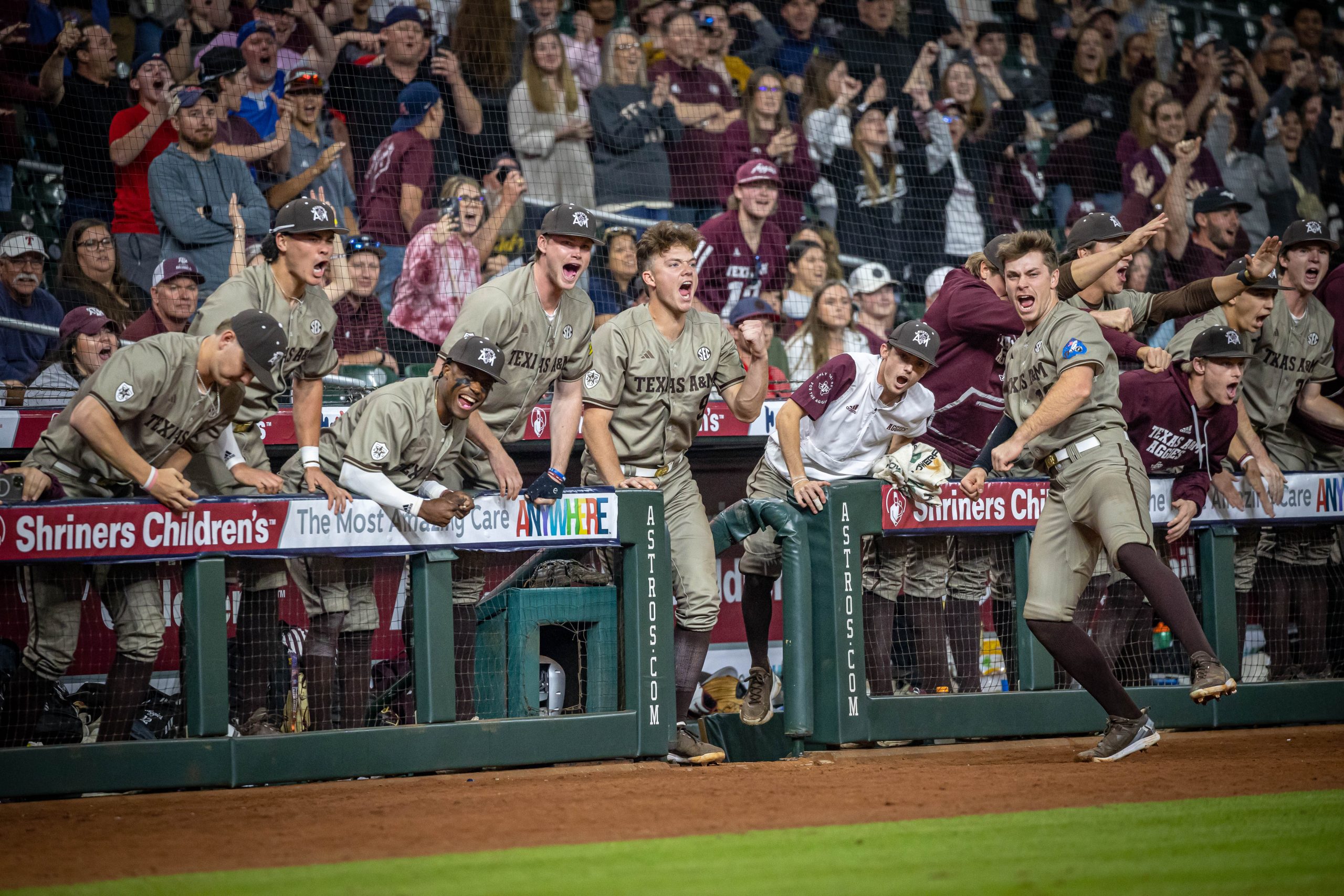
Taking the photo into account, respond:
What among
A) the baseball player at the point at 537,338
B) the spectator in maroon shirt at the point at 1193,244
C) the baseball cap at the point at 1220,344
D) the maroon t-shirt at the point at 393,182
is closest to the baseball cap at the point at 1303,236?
the baseball cap at the point at 1220,344

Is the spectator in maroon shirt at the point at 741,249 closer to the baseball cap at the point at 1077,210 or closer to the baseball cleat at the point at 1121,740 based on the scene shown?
the baseball cap at the point at 1077,210

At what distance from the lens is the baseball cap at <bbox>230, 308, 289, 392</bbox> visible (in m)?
5.01

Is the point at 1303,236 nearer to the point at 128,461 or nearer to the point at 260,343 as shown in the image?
the point at 260,343

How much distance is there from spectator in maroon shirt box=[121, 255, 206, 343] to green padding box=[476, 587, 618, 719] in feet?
8.35

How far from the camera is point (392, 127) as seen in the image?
908cm

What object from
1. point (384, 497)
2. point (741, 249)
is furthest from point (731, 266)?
point (384, 497)

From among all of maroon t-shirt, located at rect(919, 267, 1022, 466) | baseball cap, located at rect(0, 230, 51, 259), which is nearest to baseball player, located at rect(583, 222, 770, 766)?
maroon t-shirt, located at rect(919, 267, 1022, 466)

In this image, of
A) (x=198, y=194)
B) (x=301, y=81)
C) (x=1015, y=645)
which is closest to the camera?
(x=1015, y=645)

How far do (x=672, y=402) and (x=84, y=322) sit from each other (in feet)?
10.5

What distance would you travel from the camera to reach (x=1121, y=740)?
5418mm

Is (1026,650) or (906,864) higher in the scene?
(1026,650)

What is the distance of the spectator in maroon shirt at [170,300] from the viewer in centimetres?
703

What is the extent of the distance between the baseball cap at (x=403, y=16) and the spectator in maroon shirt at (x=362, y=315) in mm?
1890

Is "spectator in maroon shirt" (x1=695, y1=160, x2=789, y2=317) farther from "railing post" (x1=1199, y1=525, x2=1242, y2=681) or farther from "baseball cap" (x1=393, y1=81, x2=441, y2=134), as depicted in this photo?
"railing post" (x1=1199, y1=525, x2=1242, y2=681)
